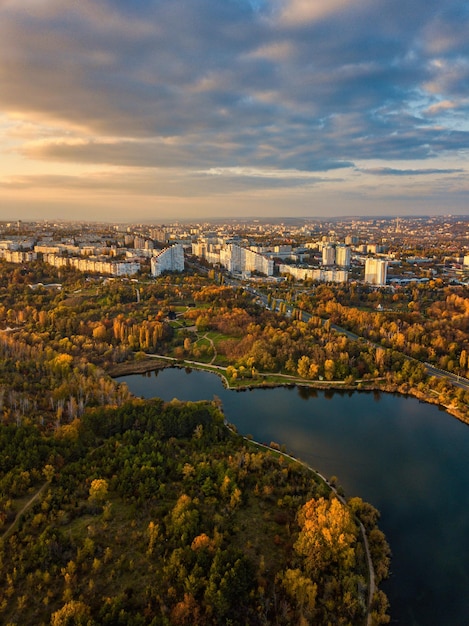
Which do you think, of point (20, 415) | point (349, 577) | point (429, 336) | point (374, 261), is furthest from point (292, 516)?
point (374, 261)

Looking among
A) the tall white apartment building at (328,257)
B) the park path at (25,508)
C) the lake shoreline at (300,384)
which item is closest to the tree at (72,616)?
the park path at (25,508)

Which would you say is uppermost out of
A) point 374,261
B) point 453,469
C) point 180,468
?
point 374,261

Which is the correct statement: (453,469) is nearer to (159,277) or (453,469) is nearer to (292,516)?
(292,516)

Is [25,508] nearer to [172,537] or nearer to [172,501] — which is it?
[172,501]

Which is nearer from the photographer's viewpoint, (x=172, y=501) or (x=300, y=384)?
(x=172, y=501)

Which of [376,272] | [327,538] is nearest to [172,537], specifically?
[327,538]

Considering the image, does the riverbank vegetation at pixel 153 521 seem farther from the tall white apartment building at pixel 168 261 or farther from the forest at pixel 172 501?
the tall white apartment building at pixel 168 261
